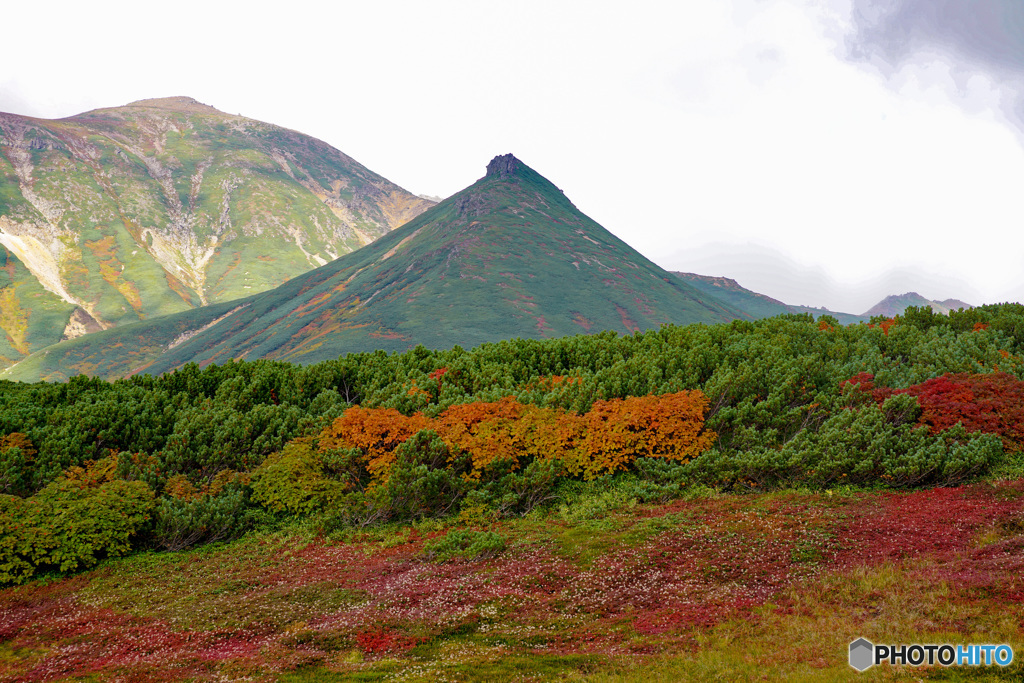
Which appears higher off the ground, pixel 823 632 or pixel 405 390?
pixel 405 390

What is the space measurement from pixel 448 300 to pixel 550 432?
103622mm

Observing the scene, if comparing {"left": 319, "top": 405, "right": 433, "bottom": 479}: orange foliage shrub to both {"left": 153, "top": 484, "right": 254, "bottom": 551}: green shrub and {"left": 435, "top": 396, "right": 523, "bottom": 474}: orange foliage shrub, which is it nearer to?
{"left": 435, "top": 396, "right": 523, "bottom": 474}: orange foliage shrub

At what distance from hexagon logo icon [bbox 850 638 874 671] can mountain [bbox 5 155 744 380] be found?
96011 mm

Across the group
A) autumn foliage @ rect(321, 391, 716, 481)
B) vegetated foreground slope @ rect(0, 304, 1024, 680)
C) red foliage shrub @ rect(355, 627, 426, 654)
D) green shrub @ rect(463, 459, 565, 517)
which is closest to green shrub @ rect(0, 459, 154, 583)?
vegetated foreground slope @ rect(0, 304, 1024, 680)

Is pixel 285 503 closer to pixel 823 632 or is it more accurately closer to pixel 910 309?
pixel 823 632

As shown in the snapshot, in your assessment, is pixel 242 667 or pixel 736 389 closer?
pixel 242 667

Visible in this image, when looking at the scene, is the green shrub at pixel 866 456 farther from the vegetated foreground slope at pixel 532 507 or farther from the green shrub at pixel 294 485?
the green shrub at pixel 294 485

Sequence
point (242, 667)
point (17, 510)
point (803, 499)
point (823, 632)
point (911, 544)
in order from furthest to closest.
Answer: point (803, 499) → point (17, 510) → point (911, 544) → point (242, 667) → point (823, 632)

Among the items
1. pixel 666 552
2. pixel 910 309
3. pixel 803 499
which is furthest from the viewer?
pixel 910 309

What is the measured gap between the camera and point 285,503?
72.9 feet

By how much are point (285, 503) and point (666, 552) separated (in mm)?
14818

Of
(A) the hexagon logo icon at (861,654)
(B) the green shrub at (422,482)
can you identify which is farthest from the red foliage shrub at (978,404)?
(B) the green shrub at (422,482)

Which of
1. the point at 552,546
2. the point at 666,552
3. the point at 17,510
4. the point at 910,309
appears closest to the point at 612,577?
the point at 666,552

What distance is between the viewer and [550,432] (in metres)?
23.0
